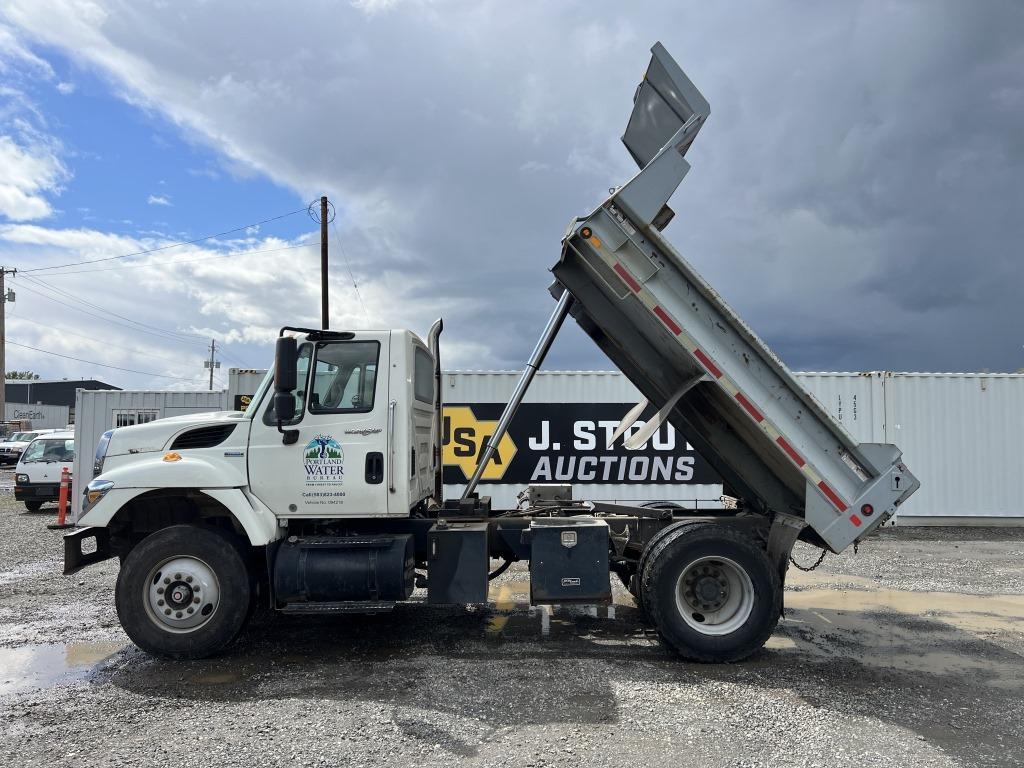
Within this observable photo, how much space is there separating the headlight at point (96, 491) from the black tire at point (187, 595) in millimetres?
533

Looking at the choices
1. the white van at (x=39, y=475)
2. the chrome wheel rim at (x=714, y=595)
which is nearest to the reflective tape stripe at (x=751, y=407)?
the chrome wheel rim at (x=714, y=595)

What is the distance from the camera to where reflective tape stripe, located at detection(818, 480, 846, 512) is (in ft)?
17.7

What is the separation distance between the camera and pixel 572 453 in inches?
555

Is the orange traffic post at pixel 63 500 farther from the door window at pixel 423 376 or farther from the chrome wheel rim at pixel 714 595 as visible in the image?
the chrome wheel rim at pixel 714 595

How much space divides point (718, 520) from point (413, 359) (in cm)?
308

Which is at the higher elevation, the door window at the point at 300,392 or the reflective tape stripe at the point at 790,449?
the door window at the point at 300,392

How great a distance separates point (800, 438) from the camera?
17.8 ft

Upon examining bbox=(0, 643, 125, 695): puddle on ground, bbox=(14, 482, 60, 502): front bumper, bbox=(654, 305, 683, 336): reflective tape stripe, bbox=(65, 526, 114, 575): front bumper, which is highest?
bbox=(654, 305, 683, 336): reflective tape stripe

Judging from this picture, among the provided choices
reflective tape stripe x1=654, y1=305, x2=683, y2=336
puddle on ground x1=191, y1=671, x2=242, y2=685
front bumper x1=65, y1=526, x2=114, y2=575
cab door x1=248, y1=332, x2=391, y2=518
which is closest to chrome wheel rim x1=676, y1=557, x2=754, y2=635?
reflective tape stripe x1=654, y1=305, x2=683, y2=336

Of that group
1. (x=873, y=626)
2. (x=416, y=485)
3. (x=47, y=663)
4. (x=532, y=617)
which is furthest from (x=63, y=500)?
(x=873, y=626)

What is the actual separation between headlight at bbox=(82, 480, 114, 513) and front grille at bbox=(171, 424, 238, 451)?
560mm

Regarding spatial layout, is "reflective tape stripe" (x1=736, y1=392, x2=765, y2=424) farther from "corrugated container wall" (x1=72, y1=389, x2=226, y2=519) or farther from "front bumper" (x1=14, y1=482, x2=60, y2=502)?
"front bumper" (x1=14, y1=482, x2=60, y2=502)

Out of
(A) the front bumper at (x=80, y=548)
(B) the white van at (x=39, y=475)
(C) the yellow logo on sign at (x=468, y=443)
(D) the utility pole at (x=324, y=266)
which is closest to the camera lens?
(A) the front bumper at (x=80, y=548)

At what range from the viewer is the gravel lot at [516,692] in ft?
13.3
